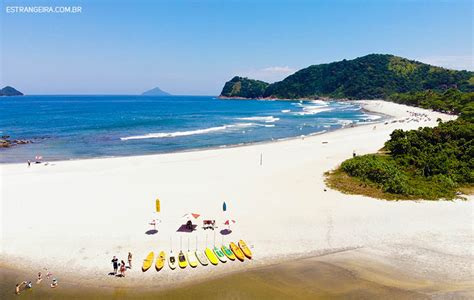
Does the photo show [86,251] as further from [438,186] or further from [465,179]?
[465,179]

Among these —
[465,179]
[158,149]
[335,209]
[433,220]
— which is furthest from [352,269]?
[158,149]

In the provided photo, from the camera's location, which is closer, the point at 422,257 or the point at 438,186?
the point at 422,257

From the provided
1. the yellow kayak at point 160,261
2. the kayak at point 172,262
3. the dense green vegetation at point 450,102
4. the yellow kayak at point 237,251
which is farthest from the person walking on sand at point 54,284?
the dense green vegetation at point 450,102

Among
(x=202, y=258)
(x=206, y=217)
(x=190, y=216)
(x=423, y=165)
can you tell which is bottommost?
(x=202, y=258)

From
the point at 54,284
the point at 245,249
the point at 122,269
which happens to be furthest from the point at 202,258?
the point at 54,284

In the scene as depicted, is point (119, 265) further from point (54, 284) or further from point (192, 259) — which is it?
point (192, 259)

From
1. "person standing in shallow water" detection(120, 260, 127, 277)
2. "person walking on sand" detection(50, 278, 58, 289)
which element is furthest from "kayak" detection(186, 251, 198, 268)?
"person walking on sand" detection(50, 278, 58, 289)
